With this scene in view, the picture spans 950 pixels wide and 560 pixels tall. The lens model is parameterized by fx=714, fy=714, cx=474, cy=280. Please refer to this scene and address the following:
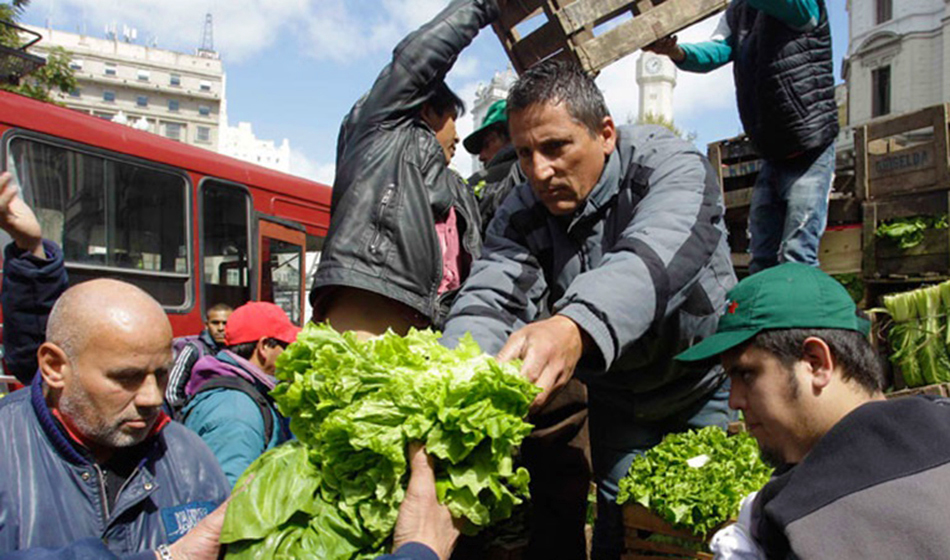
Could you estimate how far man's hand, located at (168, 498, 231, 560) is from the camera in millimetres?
2172

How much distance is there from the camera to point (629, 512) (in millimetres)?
3346

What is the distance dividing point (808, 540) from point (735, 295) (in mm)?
988

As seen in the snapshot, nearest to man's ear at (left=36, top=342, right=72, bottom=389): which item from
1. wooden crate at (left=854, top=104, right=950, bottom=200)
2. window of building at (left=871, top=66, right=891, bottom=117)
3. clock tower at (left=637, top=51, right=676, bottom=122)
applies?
wooden crate at (left=854, top=104, right=950, bottom=200)

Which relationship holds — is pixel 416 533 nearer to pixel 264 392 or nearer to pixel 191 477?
pixel 191 477

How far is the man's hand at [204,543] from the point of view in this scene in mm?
2172

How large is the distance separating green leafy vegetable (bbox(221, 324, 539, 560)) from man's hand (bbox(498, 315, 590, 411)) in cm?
8

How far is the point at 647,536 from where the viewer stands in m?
3.37

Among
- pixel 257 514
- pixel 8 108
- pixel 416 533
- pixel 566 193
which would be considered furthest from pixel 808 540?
pixel 8 108

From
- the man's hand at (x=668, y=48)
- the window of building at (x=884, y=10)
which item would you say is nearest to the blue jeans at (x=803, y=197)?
the man's hand at (x=668, y=48)

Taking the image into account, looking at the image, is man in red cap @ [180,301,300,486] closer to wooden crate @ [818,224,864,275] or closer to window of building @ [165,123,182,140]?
wooden crate @ [818,224,864,275]

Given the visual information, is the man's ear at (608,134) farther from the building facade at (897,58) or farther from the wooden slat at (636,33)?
the building facade at (897,58)

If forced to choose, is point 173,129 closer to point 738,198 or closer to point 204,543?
point 738,198

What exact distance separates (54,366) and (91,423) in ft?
0.80

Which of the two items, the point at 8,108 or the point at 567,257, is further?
the point at 8,108
